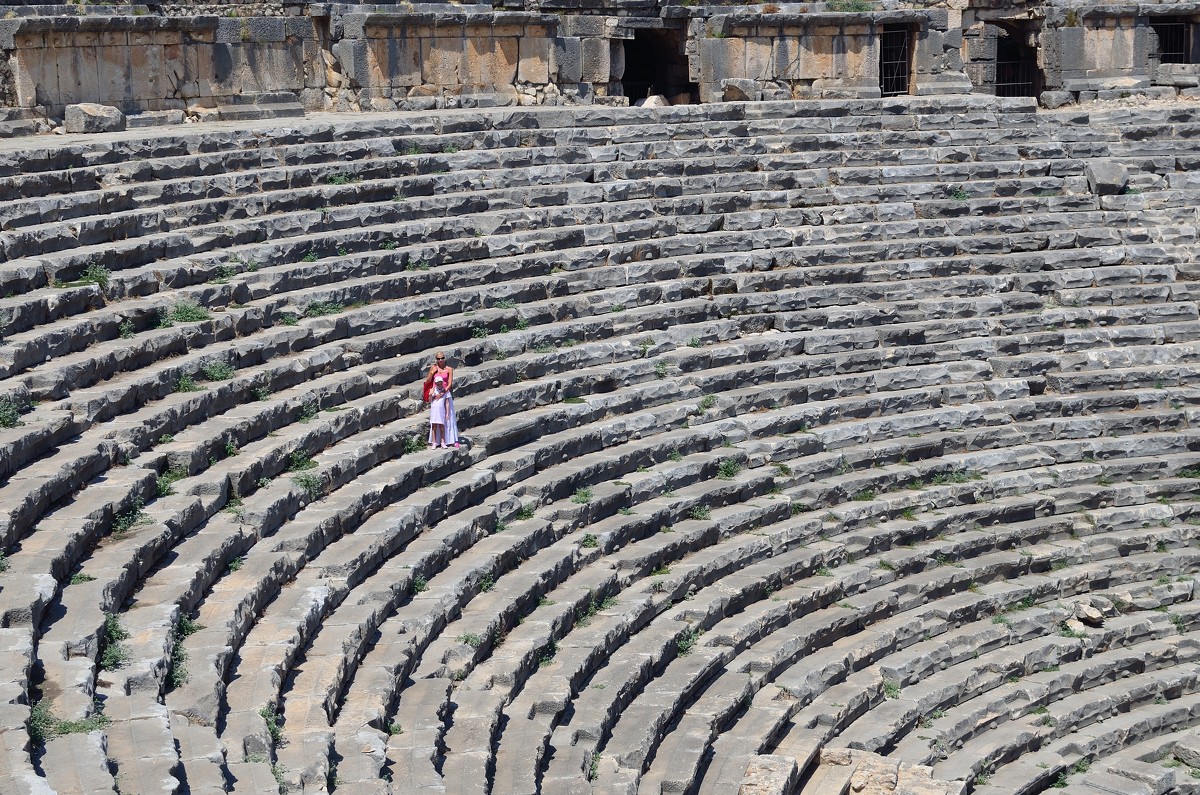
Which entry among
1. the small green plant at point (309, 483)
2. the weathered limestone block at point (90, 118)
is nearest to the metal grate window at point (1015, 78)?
the weathered limestone block at point (90, 118)

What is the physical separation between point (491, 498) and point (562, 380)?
2.32 metres

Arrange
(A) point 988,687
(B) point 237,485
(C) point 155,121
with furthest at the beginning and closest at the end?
(C) point 155,121 < (A) point 988,687 < (B) point 237,485

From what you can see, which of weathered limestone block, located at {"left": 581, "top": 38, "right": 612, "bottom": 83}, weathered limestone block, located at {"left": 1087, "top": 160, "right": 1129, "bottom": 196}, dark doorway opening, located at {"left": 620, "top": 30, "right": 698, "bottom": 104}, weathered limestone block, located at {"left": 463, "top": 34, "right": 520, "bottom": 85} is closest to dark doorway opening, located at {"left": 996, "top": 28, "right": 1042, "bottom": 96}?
weathered limestone block, located at {"left": 1087, "top": 160, "right": 1129, "bottom": 196}

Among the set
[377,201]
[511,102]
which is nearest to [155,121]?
[377,201]

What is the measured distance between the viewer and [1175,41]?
23.8 meters

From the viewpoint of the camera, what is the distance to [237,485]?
11.1 m

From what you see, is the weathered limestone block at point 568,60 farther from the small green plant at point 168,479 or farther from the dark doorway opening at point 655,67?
the small green plant at point 168,479

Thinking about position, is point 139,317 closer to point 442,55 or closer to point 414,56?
point 414,56

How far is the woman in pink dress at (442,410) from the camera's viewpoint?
13125 millimetres

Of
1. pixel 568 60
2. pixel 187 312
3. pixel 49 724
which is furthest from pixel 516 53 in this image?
pixel 49 724

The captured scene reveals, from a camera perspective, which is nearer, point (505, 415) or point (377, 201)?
point (505, 415)

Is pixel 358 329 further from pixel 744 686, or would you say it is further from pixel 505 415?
pixel 744 686

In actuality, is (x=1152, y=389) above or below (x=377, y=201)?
below

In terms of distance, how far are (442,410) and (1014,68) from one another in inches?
631
